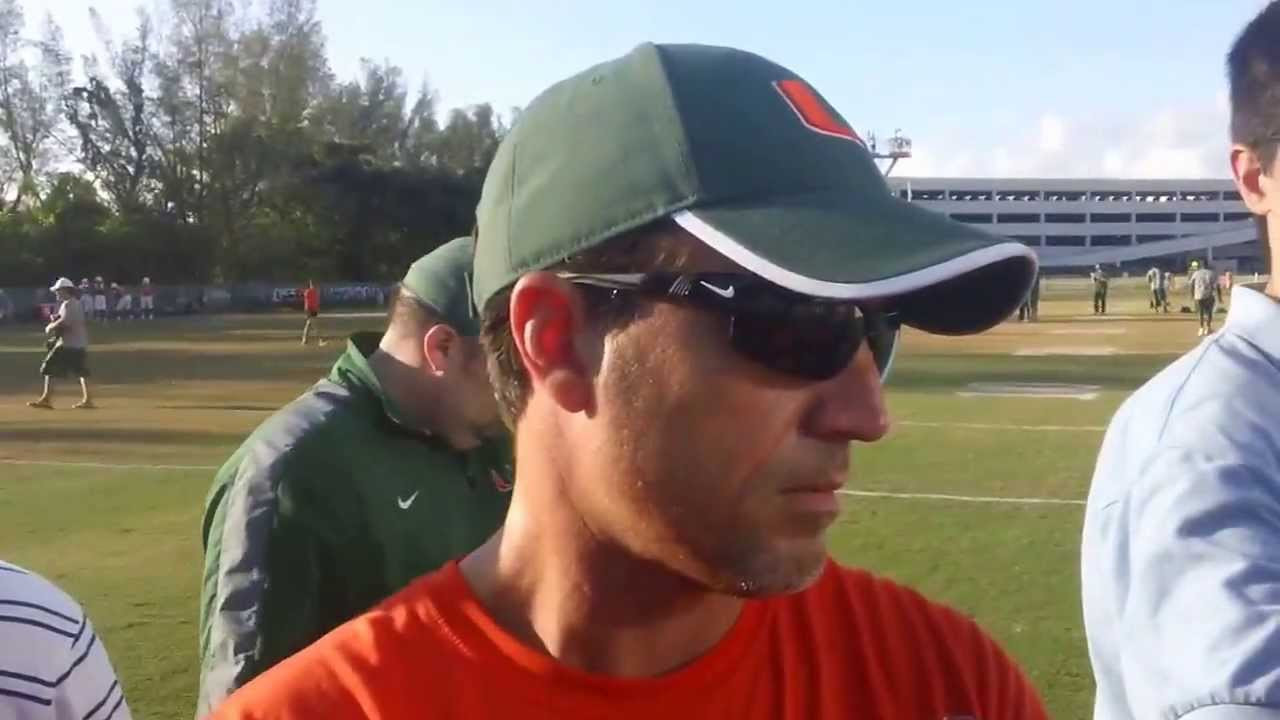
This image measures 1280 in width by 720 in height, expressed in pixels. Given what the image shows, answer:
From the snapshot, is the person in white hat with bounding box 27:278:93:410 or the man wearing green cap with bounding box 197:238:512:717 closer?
the man wearing green cap with bounding box 197:238:512:717

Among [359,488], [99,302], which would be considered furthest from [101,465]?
[99,302]

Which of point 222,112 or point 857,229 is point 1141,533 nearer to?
point 857,229

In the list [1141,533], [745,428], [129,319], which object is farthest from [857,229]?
[129,319]

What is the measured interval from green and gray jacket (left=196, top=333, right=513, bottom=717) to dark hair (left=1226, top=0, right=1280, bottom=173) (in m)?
2.26

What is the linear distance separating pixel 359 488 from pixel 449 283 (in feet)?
2.54

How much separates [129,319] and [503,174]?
184 feet

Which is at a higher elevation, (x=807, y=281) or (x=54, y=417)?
(x=807, y=281)

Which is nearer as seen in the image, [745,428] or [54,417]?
[745,428]

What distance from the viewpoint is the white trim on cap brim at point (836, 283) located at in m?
1.55

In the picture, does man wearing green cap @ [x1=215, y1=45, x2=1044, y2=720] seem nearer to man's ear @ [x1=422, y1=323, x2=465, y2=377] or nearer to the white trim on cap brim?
the white trim on cap brim

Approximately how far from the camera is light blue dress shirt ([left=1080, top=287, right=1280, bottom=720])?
1.75 m

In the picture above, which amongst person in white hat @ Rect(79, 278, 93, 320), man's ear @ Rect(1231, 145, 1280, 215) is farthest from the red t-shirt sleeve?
person in white hat @ Rect(79, 278, 93, 320)

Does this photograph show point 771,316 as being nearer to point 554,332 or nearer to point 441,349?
point 554,332

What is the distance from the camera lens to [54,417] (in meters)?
17.6
